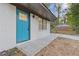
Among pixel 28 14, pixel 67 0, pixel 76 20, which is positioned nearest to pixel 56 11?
pixel 76 20

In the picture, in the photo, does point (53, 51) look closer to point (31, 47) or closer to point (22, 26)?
point (31, 47)

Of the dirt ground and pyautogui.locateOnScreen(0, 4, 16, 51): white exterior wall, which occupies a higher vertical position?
pyautogui.locateOnScreen(0, 4, 16, 51): white exterior wall

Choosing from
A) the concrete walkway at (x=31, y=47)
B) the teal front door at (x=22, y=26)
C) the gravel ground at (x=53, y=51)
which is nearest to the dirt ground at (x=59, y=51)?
the gravel ground at (x=53, y=51)

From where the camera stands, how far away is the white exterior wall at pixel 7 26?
638cm

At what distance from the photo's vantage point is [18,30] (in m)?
8.31

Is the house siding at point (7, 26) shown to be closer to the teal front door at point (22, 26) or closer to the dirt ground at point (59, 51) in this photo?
the teal front door at point (22, 26)

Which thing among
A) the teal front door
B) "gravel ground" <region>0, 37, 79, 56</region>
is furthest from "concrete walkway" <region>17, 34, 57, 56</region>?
the teal front door

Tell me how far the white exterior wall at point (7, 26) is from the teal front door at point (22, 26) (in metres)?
0.70

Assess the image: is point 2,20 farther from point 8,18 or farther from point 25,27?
point 25,27

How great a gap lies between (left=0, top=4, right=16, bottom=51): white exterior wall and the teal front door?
2.29ft

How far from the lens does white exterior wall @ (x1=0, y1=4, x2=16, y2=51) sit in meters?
6.38

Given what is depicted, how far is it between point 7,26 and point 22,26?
216 cm

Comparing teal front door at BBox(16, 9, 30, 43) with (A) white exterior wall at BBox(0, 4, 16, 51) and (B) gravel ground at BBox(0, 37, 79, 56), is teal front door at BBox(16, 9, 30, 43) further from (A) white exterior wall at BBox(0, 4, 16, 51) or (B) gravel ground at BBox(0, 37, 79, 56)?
(B) gravel ground at BBox(0, 37, 79, 56)

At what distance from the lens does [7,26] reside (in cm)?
679
